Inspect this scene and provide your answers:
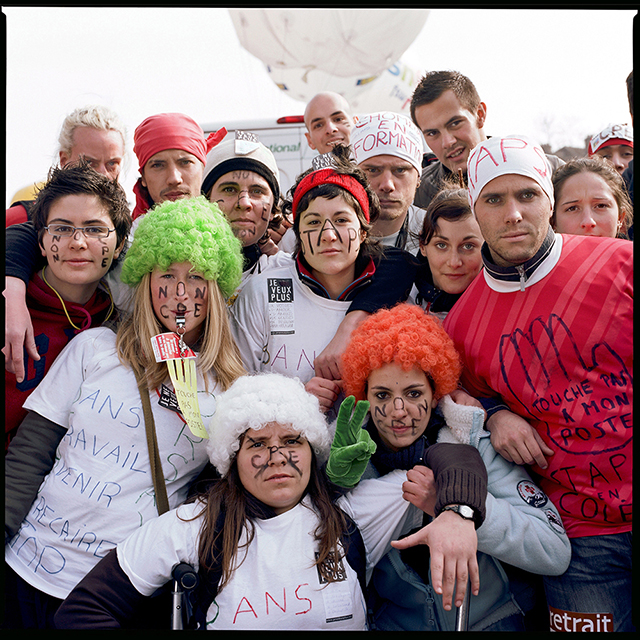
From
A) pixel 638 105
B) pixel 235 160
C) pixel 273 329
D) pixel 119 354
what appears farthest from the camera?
pixel 235 160

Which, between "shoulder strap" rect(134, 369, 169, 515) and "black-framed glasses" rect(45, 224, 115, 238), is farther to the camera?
"black-framed glasses" rect(45, 224, 115, 238)

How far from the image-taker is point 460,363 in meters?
2.57

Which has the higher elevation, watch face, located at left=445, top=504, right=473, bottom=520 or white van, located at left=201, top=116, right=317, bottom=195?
white van, located at left=201, top=116, right=317, bottom=195

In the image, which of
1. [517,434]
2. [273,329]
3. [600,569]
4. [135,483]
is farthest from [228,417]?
[600,569]

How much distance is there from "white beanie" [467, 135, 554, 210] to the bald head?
2.40 metres

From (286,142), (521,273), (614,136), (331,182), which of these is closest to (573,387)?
(521,273)

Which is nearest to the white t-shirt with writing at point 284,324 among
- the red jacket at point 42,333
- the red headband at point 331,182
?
the red headband at point 331,182

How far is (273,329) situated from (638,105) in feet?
5.80

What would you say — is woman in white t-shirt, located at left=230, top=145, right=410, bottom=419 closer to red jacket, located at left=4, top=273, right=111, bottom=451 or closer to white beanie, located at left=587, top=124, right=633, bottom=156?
red jacket, located at left=4, top=273, right=111, bottom=451

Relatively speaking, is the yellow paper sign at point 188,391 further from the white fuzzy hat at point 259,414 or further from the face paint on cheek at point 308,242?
the face paint on cheek at point 308,242

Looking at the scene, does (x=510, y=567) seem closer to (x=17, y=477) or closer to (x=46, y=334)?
(x=17, y=477)

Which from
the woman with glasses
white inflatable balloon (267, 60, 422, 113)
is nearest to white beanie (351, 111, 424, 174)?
the woman with glasses

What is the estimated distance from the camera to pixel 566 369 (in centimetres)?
230

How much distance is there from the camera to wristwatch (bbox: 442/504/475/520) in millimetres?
2029
